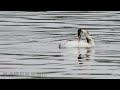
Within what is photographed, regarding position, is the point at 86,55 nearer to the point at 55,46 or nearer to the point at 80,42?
the point at 55,46

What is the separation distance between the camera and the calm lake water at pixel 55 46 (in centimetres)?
1017

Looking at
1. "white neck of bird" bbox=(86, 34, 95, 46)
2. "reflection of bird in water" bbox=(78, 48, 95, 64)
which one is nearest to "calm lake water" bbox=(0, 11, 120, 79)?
"reflection of bird in water" bbox=(78, 48, 95, 64)

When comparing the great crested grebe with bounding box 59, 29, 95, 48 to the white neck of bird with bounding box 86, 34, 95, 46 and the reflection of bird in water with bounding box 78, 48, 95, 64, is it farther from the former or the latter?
the reflection of bird in water with bounding box 78, 48, 95, 64

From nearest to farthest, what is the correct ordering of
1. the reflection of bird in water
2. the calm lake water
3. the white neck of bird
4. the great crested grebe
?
the calm lake water → the reflection of bird in water → the great crested grebe → the white neck of bird

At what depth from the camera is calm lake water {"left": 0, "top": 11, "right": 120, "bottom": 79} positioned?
1017cm

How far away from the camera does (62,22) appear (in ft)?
62.0

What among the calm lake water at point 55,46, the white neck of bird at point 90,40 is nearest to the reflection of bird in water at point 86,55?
the calm lake water at point 55,46

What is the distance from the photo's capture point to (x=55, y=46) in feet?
46.1

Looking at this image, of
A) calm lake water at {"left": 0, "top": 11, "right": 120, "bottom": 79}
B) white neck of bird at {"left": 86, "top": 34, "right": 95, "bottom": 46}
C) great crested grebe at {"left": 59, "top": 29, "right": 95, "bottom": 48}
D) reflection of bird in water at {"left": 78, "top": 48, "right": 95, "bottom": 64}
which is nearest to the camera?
calm lake water at {"left": 0, "top": 11, "right": 120, "bottom": 79}
